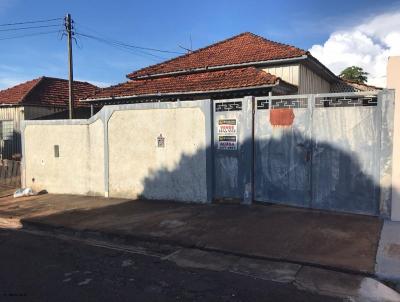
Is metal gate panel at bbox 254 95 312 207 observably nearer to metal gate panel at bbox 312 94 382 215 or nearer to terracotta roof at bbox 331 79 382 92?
metal gate panel at bbox 312 94 382 215

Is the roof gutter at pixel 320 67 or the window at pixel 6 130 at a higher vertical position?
the roof gutter at pixel 320 67

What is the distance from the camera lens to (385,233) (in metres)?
6.61

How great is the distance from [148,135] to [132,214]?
2202 mm

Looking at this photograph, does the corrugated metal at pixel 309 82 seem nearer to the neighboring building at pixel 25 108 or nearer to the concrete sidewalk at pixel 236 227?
the concrete sidewalk at pixel 236 227

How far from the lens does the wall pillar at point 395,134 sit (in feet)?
23.3

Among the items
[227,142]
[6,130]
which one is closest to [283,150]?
[227,142]

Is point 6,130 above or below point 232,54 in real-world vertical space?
below

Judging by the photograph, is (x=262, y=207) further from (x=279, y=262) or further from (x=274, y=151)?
(x=279, y=262)

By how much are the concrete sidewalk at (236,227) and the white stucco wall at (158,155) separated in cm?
40

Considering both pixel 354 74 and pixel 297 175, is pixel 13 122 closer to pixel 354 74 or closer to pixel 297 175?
pixel 297 175

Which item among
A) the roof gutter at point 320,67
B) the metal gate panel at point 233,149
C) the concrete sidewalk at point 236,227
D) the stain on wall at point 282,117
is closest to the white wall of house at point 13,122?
the concrete sidewalk at point 236,227

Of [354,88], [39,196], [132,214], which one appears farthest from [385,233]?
[354,88]

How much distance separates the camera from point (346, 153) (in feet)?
25.2

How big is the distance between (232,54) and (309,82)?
300 cm
